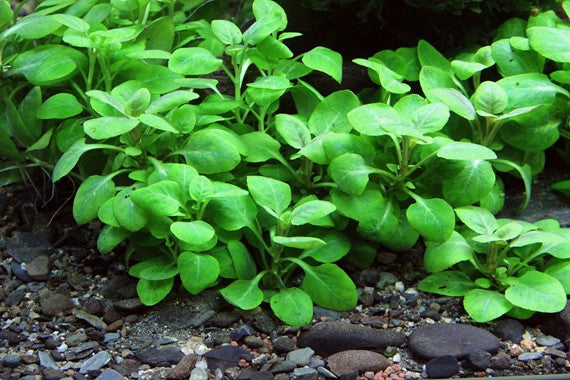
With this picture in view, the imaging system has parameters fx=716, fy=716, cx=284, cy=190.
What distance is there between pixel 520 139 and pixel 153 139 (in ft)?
5.29

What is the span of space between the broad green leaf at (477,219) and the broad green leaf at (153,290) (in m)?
1.19

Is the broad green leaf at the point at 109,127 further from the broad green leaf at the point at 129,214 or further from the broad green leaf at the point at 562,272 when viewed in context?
the broad green leaf at the point at 562,272

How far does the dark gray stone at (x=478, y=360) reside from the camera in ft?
7.95

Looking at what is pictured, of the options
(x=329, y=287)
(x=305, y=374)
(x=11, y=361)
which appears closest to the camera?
(x=305, y=374)

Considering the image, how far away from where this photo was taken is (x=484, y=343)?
2529 mm

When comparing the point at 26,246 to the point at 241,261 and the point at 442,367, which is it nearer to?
the point at 241,261

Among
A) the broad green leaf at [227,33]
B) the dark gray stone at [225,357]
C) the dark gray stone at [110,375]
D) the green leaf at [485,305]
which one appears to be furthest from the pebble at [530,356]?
the broad green leaf at [227,33]

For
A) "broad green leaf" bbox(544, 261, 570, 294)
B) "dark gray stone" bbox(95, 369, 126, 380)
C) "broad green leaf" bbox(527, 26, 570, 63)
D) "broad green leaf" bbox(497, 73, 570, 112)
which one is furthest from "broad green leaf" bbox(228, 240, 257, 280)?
"broad green leaf" bbox(527, 26, 570, 63)

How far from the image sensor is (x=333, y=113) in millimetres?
3070

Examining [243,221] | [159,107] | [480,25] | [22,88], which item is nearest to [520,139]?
[480,25]

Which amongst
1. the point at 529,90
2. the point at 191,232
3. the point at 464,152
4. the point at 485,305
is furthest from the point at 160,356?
the point at 529,90

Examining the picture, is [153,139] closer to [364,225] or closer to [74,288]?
[74,288]

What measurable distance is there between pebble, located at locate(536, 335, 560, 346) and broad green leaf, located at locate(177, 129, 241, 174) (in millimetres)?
1317

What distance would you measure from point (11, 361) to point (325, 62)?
1.71m
